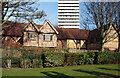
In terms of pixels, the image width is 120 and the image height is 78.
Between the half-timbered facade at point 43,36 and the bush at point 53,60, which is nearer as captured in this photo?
the bush at point 53,60

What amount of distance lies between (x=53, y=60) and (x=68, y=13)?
113 metres

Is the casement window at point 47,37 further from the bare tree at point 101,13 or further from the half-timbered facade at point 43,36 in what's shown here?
the bare tree at point 101,13

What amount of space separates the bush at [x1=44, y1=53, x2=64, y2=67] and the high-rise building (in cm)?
10629

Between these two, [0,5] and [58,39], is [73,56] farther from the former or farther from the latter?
[58,39]

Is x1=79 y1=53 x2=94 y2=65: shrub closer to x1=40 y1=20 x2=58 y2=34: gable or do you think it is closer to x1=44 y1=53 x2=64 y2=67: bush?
x1=44 y1=53 x2=64 y2=67: bush

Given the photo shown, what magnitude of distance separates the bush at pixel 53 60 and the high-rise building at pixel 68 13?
106286 mm

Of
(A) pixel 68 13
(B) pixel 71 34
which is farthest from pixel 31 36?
(A) pixel 68 13

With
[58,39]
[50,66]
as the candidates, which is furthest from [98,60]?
[58,39]

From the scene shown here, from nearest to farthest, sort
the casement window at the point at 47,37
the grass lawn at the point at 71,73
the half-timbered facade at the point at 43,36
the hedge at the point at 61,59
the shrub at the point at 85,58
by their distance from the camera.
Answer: the grass lawn at the point at 71,73
the hedge at the point at 61,59
the shrub at the point at 85,58
the half-timbered facade at the point at 43,36
the casement window at the point at 47,37

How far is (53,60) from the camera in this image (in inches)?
725

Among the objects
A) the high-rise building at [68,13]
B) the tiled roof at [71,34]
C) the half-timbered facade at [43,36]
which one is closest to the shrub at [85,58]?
the half-timbered facade at [43,36]

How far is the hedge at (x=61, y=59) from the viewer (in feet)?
58.9

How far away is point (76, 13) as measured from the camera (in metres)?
130

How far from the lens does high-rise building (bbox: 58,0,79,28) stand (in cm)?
12550
